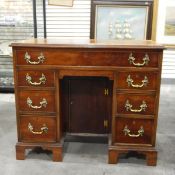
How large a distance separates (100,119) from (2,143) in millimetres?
1029

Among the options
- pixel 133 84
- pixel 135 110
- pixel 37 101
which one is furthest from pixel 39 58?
pixel 135 110

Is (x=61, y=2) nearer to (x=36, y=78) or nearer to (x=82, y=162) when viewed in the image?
(x=36, y=78)

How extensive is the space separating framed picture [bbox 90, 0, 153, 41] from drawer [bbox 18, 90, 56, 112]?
274 cm

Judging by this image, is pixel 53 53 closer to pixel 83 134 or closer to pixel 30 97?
pixel 30 97

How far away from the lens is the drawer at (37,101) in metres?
2.27

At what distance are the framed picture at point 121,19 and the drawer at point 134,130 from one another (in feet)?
9.07

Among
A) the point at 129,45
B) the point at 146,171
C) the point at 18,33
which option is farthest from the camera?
the point at 18,33

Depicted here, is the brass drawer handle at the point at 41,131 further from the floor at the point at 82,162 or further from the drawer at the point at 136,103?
the drawer at the point at 136,103

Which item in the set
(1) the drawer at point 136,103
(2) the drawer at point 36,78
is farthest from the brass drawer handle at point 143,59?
(2) the drawer at point 36,78

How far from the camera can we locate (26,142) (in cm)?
238

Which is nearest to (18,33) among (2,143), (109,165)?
(2,143)

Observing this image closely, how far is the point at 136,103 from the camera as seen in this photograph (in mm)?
2229

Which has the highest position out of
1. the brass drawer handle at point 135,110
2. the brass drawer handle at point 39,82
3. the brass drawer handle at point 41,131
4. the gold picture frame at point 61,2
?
the gold picture frame at point 61,2

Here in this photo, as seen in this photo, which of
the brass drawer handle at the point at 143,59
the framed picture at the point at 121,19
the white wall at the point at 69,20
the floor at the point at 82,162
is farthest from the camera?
the white wall at the point at 69,20
